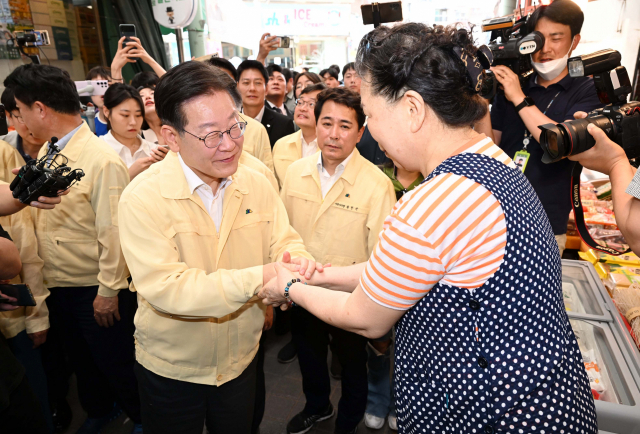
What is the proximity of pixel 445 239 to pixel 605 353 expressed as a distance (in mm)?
1582

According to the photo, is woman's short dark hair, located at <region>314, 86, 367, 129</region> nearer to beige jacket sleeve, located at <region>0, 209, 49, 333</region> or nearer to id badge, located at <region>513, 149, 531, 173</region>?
id badge, located at <region>513, 149, 531, 173</region>

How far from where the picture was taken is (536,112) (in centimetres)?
233

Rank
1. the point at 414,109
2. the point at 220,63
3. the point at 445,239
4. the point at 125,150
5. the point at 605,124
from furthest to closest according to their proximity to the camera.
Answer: the point at 220,63
the point at 125,150
the point at 605,124
the point at 414,109
the point at 445,239

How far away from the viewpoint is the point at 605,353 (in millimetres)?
1900

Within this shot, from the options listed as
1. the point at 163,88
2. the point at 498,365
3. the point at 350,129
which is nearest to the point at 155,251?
the point at 163,88

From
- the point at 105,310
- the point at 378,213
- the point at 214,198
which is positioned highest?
the point at 214,198

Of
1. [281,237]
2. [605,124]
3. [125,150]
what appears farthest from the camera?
[125,150]

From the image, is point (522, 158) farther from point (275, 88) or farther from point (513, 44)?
point (275, 88)

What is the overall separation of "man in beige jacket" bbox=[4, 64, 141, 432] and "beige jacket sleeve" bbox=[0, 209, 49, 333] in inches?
2.7

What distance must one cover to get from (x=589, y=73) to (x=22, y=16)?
6.04 m

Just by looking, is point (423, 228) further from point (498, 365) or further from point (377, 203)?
point (377, 203)

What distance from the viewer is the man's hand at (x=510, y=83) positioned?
95.1 inches

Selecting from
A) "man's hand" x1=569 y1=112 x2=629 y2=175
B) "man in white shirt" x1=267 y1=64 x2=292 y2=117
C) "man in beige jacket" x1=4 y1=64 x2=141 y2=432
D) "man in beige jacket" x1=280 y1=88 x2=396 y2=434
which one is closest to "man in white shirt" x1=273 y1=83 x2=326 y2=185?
"man in beige jacket" x1=280 y1=88 x2=396 y2=434

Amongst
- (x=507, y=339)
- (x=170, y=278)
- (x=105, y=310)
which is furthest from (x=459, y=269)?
(x=105, y=310)
